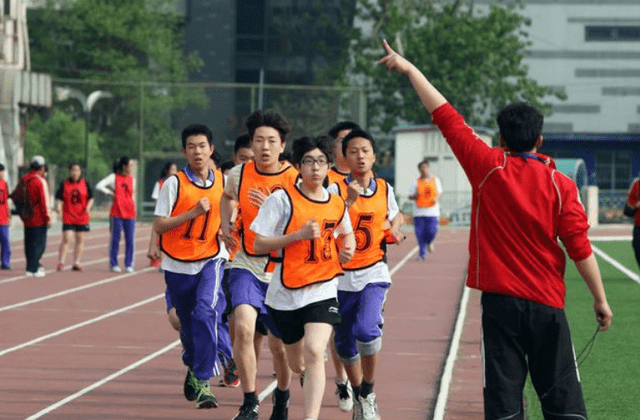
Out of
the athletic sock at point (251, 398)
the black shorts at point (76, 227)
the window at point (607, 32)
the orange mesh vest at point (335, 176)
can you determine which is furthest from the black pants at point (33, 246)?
the window at point (607, 32)

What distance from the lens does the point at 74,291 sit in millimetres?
20078

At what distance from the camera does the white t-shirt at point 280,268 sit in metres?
8.46

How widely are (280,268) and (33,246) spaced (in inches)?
591

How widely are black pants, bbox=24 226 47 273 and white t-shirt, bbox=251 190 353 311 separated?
1494cm

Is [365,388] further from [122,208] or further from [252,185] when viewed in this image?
[122,208]

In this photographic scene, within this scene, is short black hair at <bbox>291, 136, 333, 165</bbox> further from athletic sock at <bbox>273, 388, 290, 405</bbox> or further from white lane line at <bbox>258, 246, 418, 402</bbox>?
white lane line at <bbox>258, 246, 418, 402</bbox>

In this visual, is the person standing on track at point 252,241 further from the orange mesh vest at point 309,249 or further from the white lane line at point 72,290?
the white lane line at point 72,290

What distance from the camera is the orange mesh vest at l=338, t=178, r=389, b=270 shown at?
377 inches

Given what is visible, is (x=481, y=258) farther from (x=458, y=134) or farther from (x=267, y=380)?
(x=267, y=380)

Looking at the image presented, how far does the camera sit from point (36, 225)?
23281mm

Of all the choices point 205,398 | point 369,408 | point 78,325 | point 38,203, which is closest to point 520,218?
point 369,408

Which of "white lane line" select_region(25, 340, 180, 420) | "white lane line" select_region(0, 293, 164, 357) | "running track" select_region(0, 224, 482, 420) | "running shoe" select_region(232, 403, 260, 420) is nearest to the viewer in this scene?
"running shoe" select_region(232, 403, 260, 420)

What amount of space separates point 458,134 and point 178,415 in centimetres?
389

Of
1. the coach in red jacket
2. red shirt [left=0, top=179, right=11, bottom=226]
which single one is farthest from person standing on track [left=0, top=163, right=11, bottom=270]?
the coach in red jacket
